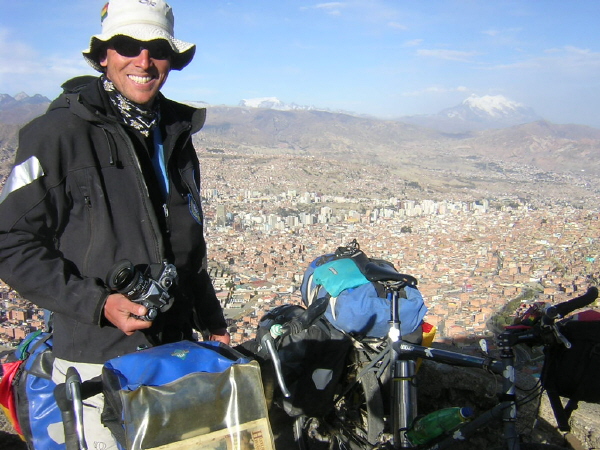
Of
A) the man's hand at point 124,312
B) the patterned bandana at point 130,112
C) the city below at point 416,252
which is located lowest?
the city below at point 416,252

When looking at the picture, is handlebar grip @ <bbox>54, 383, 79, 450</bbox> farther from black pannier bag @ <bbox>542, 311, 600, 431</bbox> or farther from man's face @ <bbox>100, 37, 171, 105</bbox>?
black pannier bag @ <bbox>542, 311, 600, 431</bbox>

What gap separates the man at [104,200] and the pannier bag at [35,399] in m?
0.09

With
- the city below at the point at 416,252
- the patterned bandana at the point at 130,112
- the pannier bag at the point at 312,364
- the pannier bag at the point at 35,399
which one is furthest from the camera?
the city below at the point at 416,252

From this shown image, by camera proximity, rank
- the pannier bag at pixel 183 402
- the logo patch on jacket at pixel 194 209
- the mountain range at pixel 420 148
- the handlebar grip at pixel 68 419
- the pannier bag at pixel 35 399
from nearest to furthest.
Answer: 1. the pannier bag at pixel 183 402
2. the handlebar grip at pixel 68 419
3. the pannier bag at pixel 35 399
4. the logo patch on jacket at pixel 194 209
5. the mountain range at pixel 420 148

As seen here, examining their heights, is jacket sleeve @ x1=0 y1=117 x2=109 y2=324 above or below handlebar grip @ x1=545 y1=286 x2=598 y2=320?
above

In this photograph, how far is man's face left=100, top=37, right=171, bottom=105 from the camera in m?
1.69

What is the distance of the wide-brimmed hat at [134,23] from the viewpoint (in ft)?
5.46

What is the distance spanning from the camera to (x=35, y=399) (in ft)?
5.37

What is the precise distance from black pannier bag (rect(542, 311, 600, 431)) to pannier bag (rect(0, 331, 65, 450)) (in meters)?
1.90

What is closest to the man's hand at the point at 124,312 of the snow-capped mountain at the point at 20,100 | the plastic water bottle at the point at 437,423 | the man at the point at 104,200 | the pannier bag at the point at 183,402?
the man at the point at 104,200

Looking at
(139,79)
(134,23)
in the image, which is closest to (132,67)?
(139,79)

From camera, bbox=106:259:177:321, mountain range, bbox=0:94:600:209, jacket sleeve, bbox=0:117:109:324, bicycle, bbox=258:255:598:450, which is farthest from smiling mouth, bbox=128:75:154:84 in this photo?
mountain range, bbox=0:94:600:209

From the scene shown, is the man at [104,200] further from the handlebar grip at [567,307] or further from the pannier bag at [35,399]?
the handlebar grip at [567,307]

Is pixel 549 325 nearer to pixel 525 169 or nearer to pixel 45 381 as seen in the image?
pixel 45 381
